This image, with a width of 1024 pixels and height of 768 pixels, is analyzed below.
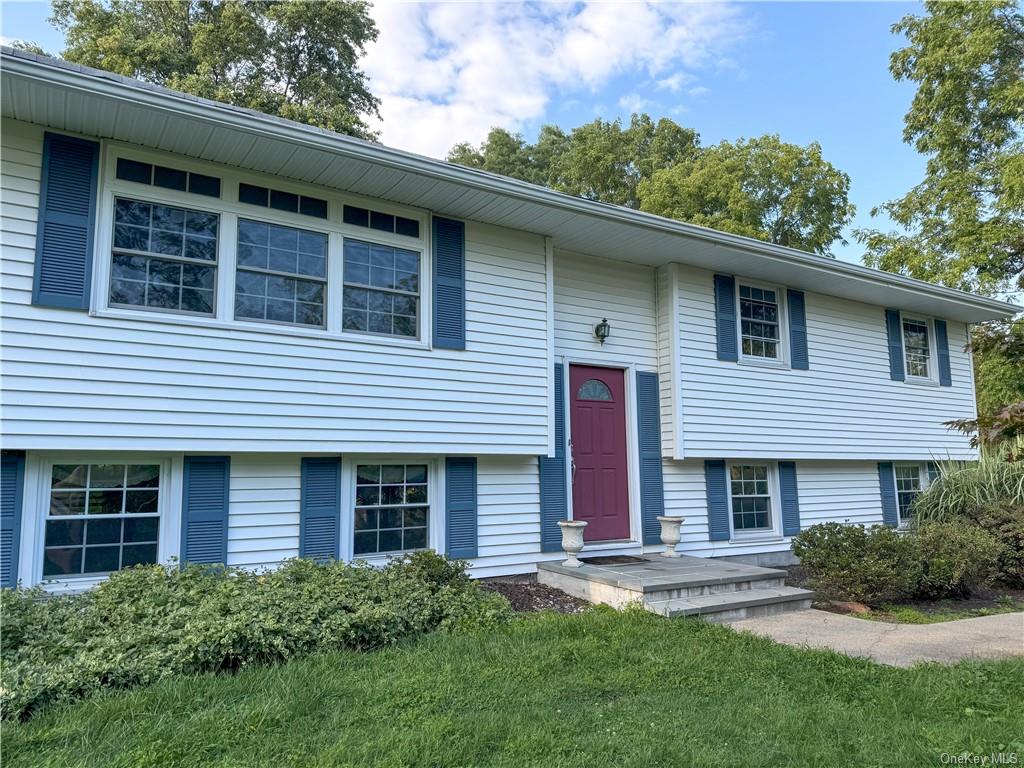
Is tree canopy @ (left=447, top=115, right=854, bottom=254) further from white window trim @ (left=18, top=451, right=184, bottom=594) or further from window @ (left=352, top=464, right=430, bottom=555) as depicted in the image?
white window trim @ (left=18, top=451, right=184, bottom=594)

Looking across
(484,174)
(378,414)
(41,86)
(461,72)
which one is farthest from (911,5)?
(41,86)

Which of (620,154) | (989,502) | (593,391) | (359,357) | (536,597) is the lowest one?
(536,597)

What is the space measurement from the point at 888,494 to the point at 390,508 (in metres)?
8.37

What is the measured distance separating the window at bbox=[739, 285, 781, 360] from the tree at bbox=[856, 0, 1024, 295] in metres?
8.02

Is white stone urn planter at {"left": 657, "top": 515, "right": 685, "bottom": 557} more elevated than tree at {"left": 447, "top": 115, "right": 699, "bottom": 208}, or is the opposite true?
tree at {"left": 447, "top": 115, "right": 699, "bottom": 208}

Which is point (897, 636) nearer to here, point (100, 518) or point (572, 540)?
point (572, 540)

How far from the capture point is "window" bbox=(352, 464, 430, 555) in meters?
6.26

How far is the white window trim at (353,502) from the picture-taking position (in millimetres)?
6113

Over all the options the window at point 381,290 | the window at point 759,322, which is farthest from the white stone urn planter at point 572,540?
the window at point 759,322

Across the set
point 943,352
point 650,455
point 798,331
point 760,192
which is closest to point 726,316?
point 798,331

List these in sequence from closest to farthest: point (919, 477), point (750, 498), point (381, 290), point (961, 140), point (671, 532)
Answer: point (381, 290), point (671, 532), point (750, 498), point (919, 477), point (961, 140)

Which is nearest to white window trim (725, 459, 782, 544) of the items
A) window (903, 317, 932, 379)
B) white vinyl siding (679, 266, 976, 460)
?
white vinyl siding (679, 266, 976, 460)

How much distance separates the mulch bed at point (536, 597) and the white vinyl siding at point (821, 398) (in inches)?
108

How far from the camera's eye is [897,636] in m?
5.03
